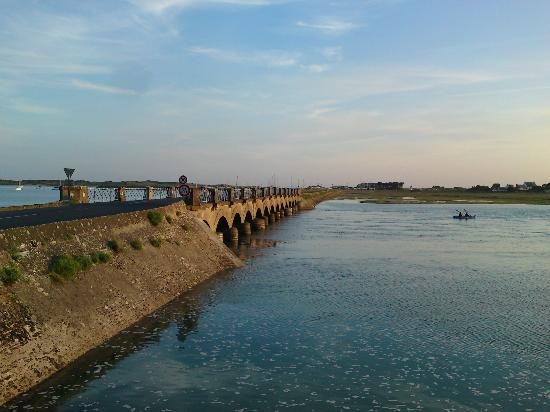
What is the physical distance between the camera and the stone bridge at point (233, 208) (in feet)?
152

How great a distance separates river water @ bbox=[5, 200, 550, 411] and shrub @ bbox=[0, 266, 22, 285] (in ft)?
11.4

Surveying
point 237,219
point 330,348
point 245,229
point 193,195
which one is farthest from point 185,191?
point 245,229

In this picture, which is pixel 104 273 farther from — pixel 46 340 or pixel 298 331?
pixel 298 331

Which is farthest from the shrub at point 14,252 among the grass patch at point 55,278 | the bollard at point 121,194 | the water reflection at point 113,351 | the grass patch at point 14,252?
the bollard at point 121,194

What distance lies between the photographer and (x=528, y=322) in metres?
25.4

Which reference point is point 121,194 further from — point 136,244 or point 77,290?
point 77,290

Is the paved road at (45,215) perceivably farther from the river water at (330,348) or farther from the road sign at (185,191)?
the river water at (330,348)

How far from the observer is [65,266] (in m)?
21.5

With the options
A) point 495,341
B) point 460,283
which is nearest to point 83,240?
point 495,341

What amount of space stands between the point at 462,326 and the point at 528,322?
3533 millimetres

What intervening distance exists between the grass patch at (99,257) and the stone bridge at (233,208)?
17.5 m

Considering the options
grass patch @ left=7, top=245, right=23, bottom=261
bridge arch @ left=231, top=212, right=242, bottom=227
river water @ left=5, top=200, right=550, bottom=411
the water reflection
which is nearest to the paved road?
grass patch @ left=7, top=245, right=23, bottom=261

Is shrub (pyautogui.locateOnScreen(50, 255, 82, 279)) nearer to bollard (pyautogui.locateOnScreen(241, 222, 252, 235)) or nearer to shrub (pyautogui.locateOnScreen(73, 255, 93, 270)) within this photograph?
shrub (pyautogui.locateOnScreen(73, 255, 93, 270))

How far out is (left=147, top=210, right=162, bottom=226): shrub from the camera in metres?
34.3
